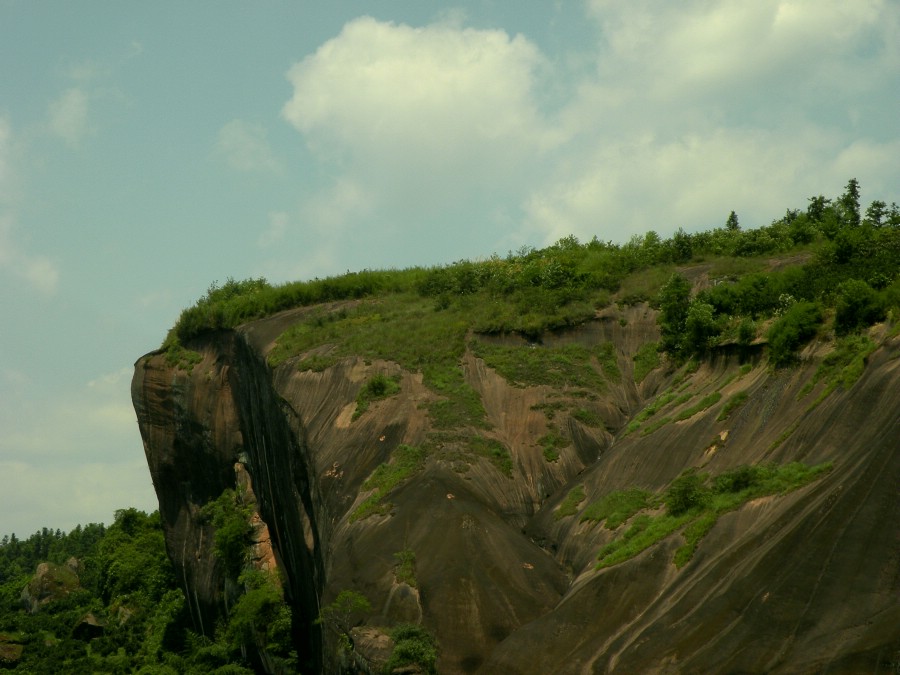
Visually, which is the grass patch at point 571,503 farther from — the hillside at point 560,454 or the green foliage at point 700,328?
the green foliage at point 700,328

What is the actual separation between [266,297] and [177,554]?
1306 cm

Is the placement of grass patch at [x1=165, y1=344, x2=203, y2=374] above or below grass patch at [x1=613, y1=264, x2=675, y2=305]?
above

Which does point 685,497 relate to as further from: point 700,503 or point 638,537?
point 638,537

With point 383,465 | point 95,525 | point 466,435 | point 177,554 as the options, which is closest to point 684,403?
point 466,435

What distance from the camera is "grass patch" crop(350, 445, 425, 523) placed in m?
30.8

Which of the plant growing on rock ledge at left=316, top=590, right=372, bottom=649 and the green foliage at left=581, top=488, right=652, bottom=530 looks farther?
the green foliage at left=581, top=488, right=652, bottom=530

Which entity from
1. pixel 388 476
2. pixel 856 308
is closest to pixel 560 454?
pixel 388 476

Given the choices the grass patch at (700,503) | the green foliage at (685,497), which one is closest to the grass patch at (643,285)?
the grass patch at (700,503)

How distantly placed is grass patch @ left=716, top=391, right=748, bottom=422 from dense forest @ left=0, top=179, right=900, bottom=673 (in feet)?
4.13

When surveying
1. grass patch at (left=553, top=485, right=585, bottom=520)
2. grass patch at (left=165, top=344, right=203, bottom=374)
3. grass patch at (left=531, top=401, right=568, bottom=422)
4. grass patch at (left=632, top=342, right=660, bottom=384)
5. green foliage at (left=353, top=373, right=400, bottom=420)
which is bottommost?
grass patch at (left=553, top=485, right=585, bottom=520)

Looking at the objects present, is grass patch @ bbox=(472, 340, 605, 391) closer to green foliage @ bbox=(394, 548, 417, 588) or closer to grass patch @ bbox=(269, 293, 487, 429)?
grass patch @ bbox=(269, 293, 487, 429)

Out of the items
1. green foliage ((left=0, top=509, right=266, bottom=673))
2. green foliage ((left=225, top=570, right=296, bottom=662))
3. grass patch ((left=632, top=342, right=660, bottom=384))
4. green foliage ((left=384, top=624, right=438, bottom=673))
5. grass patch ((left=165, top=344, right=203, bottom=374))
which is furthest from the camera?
grass patch ((left=165, top=344, right=203, bottom=374))

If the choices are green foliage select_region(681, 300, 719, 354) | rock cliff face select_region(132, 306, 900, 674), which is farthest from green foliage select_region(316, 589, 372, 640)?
green foliage select_region(681, 300, 719, 354)

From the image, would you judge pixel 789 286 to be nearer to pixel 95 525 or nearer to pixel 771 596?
pixel 771 596
